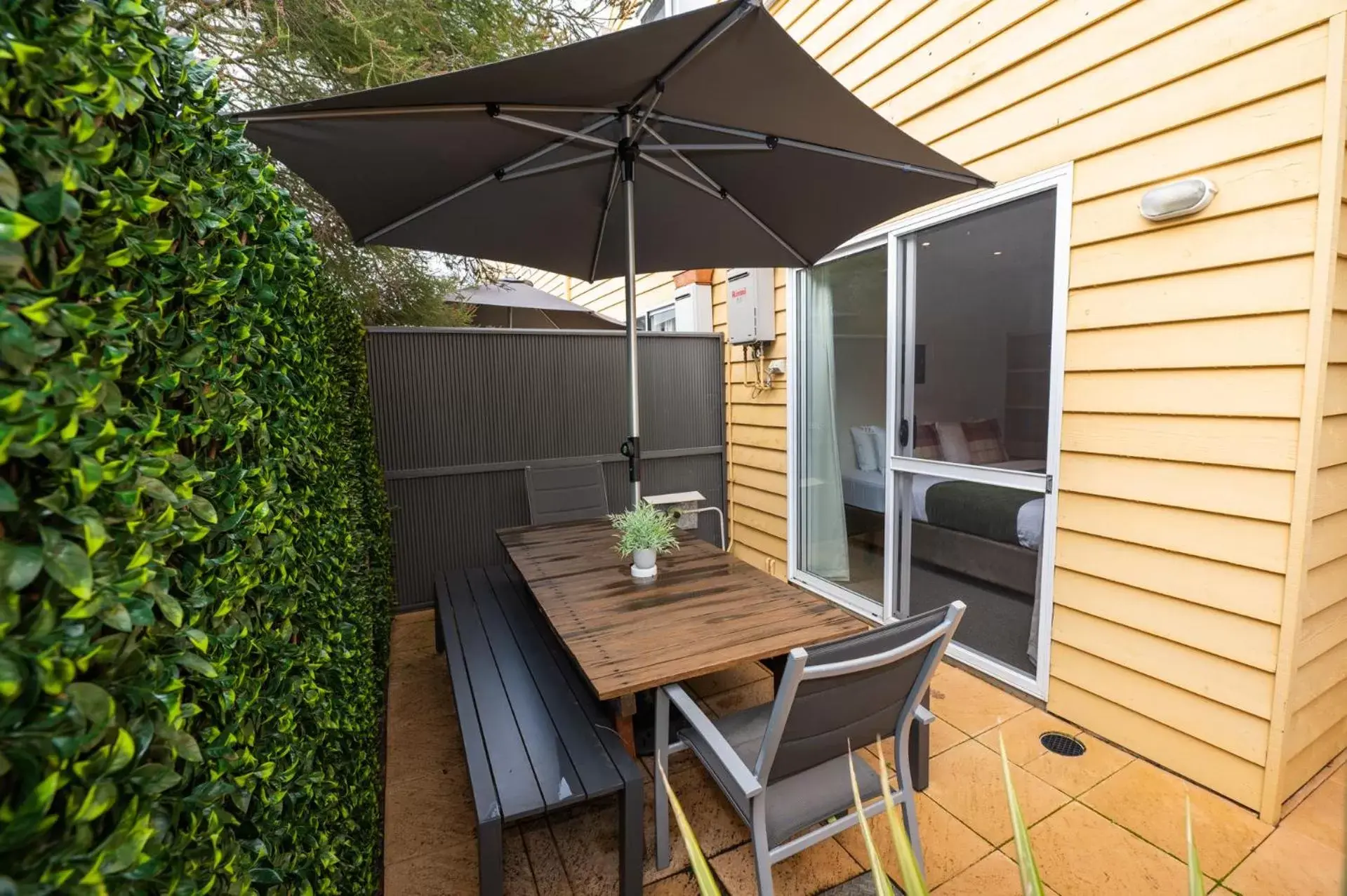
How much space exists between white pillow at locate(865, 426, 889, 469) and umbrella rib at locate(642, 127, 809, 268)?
107 centimetres

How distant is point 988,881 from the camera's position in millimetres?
1738

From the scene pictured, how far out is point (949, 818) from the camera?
200 cm

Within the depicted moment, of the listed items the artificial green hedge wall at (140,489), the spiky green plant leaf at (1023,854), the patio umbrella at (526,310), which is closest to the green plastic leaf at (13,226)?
the artificial green hedge wall at (140,489)

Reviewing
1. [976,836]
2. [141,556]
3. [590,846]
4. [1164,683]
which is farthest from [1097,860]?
[141,556]

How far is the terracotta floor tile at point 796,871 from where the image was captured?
1724 millimetres

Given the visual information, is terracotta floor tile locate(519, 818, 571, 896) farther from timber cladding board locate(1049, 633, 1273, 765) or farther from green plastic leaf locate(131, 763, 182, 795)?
timber cladding board locate(1049, 633, 1273, 765)

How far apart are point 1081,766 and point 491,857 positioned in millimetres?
2250

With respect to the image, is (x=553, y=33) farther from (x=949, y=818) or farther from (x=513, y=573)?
(x=949, y=818)

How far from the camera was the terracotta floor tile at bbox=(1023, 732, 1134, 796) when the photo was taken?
7.09 ft

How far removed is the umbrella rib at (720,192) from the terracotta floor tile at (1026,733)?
253 centimetres

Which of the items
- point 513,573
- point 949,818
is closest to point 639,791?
point 949,818

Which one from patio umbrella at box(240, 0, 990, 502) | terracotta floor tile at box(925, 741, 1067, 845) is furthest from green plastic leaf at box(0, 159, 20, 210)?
terracotta floor tile at box(925, 741, 1067, 845)

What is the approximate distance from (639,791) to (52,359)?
4.90 ft

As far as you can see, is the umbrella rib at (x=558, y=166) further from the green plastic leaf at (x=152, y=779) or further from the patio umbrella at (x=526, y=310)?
the patio umbrella at (x=526, y=310)
